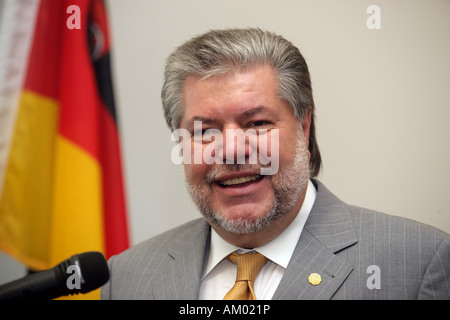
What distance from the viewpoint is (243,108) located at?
4.25ft

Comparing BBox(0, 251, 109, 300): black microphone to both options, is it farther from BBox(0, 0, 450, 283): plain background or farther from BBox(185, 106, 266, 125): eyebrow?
BBox(0, 0, 450, 283): plain background

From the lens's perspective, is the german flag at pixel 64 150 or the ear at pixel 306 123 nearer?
the ear at pixel 306 123

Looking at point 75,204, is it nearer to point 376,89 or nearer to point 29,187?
point 29,187

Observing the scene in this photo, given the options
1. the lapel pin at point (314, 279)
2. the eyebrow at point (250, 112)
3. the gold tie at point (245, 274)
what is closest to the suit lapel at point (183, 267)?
the gold tie at point (245, 274)

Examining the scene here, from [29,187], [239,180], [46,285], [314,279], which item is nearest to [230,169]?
[239,180]

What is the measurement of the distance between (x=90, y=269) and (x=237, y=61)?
2.34ft

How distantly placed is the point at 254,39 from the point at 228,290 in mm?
759

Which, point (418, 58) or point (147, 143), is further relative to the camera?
point (147, 143)

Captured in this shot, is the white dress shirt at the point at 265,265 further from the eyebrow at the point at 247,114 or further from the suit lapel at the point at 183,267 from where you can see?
the eyebrow at the point at 247,114

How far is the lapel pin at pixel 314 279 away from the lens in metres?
1.22

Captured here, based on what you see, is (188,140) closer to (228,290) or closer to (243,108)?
(243,108)

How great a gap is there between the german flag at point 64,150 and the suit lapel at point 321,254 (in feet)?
2.63

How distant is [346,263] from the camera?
125 cm
